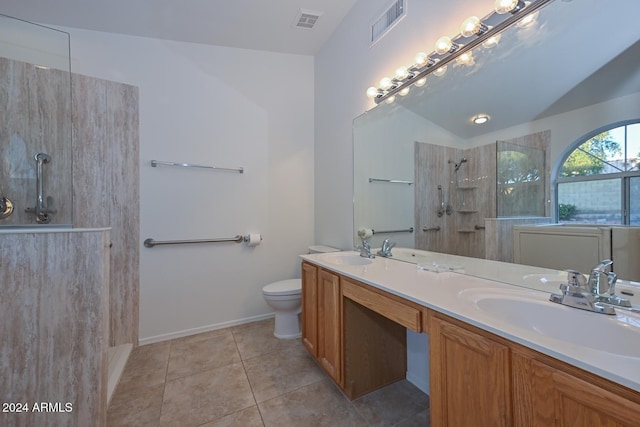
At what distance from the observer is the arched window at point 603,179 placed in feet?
2.67

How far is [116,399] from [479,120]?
259cm

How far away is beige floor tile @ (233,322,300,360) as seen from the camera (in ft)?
6.61

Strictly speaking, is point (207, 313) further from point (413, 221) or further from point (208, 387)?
point (413, 221)

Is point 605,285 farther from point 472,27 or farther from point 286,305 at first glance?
point 286,305

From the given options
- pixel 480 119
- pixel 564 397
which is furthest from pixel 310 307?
pixel 480 119

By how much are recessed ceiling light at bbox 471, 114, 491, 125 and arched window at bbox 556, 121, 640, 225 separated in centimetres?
39

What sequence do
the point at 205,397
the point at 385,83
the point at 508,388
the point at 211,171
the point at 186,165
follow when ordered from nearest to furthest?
1. the point at 508,388
2. the point at 205,397
3. the point at 385,83
4. the point at 186,165
5. the point at 211,171

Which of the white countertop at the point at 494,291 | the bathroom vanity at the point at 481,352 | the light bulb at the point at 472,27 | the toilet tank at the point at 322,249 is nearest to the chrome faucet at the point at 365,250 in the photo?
the white countertop at the point at 494,291

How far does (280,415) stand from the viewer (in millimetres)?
1374

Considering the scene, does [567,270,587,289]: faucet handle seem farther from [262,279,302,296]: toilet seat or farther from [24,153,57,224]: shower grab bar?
[24,153,57,224]: shower grab bar

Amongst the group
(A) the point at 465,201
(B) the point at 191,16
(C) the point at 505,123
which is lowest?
(A) the point at 465,201

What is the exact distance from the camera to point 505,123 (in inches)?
45.4

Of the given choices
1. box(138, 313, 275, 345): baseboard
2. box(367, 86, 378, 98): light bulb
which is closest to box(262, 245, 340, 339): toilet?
box(138, 313, 275, 345): baseboard

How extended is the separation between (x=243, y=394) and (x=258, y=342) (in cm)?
62
